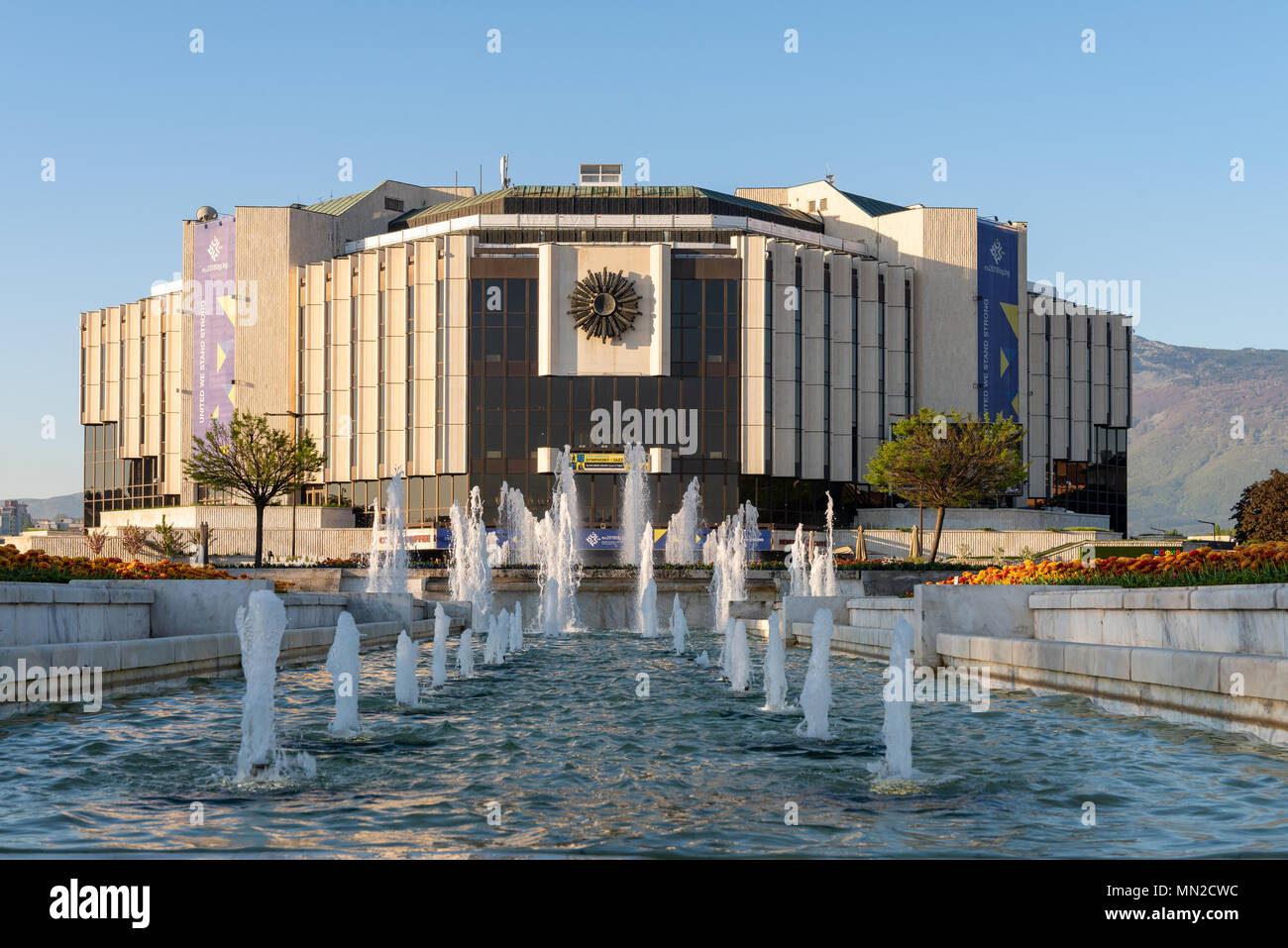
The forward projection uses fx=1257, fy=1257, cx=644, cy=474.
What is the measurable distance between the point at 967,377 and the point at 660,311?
752 inches

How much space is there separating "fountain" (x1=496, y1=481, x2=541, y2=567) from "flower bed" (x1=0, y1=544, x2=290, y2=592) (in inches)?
1438

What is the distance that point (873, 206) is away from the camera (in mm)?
75438

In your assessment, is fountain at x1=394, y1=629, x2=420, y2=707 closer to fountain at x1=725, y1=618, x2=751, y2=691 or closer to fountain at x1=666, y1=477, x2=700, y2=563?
fountain at x1=725, y1=618, x2=751, y2=691

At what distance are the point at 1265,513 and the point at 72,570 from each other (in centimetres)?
4106

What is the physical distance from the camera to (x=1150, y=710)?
11.6 m

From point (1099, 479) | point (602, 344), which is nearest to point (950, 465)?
point (602, 344)

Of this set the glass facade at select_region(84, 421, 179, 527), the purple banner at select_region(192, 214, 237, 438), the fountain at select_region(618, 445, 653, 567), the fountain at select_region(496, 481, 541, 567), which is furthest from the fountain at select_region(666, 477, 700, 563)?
the glass facade at select_region(84, 421, 179, 527)

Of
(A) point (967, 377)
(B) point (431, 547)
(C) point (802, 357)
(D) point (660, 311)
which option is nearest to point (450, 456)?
(B) point (431, 547)

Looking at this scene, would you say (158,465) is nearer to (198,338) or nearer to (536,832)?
(198,338)

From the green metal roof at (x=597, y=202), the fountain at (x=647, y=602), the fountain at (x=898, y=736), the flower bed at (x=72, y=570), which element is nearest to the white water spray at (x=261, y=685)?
the fountain at (x=898, y=736)

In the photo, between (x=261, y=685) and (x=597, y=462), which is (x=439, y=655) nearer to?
(x=261, y=685)

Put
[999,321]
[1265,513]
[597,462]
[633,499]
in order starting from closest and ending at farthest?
[1265,513] < [633,499] < [597,462] < [999,321]

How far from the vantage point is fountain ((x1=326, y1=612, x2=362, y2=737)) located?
11.6 m

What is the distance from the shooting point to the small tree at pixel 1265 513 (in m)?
44.8
